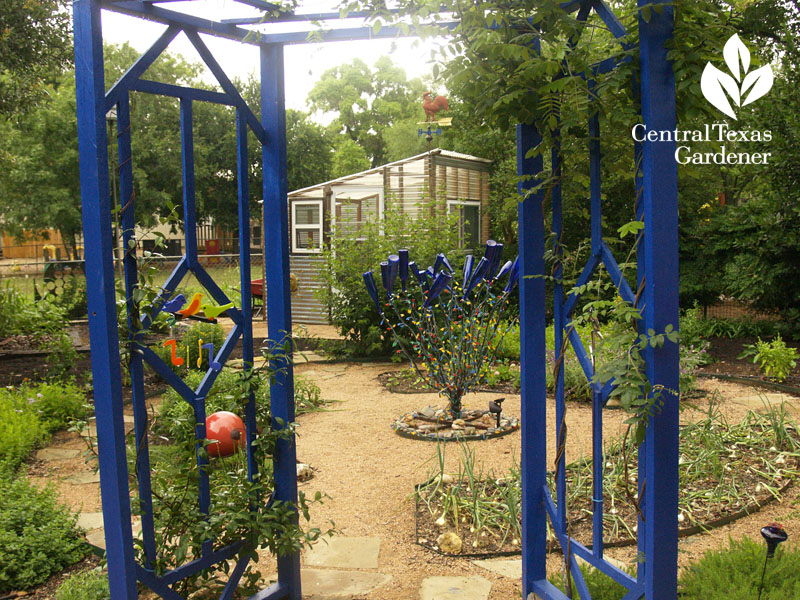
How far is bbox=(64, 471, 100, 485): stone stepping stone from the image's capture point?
15.6 feet

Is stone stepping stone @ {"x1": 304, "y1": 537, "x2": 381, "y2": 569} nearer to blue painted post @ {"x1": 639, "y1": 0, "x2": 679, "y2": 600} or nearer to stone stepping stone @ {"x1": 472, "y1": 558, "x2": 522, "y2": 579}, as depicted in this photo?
stone stepping stone @ {"x1": 472, "y1": 558, "x2": 522, "y2": 579}

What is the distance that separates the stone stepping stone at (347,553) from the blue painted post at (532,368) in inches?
45.7

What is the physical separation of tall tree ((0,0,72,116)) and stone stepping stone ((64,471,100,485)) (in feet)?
15.9

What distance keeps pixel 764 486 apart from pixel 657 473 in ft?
9.32

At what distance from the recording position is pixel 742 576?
8.26 feet

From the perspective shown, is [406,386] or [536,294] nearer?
[536,294]

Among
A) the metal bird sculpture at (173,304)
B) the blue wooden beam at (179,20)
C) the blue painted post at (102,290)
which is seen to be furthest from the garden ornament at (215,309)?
the blue wooden beam at (179,20)

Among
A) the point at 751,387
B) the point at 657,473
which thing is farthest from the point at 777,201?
the point at 657,473

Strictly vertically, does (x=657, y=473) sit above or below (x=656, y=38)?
below

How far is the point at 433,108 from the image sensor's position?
1255cm

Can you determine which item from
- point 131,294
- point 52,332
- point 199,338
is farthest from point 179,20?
point 199,338

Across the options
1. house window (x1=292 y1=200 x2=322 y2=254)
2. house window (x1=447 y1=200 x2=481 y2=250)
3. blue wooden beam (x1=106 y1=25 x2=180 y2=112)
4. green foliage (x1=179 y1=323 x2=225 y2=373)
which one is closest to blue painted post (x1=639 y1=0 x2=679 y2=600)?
blue wooden beam (x1=106 y1=25 x2=180 y2=112)

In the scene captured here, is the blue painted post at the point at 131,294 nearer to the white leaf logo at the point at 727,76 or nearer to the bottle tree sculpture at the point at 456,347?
the white leaf logo at the point at 727,76

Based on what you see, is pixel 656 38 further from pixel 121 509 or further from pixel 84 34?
pixel 121 509
